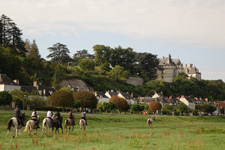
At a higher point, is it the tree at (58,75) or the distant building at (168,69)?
the distant building at (168,69)

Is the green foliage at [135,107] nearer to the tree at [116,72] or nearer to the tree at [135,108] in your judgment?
the tree at [135,108]

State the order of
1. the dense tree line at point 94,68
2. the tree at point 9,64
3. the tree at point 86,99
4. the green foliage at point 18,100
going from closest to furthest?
the green foliage at point 18,100 → the tree at point 86,99 → the tree at point 9,64 → the dense tree line at point 94,68

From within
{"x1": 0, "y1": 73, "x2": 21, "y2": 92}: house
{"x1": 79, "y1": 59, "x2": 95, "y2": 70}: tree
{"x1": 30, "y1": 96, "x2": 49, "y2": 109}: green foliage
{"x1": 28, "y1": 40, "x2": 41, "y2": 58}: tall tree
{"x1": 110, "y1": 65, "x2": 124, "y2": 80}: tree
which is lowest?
{"x1": 30, "y1": 96, "x2": 49, "y2": 109}: green foliage

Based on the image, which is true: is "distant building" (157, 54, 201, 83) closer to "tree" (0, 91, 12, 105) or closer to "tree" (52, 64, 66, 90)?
"tree" (52, 64, 66, 90)

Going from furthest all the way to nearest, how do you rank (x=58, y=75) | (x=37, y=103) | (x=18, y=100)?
(x=58, y=75) → (x=37, y=103) → (x=18, y=100)

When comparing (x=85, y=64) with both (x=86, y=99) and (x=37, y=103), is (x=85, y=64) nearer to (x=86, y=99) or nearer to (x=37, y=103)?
(x=86, y=99)

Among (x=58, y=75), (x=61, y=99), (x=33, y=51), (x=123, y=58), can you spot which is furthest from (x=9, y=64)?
(x=123, y=58)

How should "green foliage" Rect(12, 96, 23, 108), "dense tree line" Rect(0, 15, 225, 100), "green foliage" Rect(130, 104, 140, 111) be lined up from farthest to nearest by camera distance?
"dense tree line" Rect(0, 15, 225, 100), "green foliage" Rect(130, 104, 140, 111), "green foliage" Rect(12, 96, 23, 108)

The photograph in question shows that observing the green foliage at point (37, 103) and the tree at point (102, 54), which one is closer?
the green foliage at point (37, 103)

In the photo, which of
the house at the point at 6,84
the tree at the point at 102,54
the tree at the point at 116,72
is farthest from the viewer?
the tree at the point at 102,54

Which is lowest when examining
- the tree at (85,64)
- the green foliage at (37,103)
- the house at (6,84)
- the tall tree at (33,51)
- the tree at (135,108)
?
the tree at (135,108)

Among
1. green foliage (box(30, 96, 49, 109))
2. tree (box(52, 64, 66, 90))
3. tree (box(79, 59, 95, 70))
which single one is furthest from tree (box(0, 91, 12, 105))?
tree (box(79, 59, 95, 70))

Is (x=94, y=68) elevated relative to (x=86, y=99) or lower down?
elevated

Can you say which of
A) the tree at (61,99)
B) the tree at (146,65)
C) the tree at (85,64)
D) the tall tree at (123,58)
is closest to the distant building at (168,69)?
the tree at (146,65)
